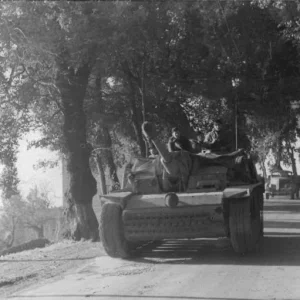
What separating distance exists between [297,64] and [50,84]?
30.7 feet

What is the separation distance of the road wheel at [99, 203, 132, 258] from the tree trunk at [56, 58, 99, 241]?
384cm

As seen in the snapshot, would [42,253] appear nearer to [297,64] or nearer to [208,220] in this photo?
[208,220]

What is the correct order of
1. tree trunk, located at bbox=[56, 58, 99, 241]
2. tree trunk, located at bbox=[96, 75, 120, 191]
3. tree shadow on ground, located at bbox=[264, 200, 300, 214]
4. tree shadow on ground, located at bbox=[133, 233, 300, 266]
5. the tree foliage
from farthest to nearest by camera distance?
tree shadow on ground, located at bbox=[264, 200, 300, 214] < tree trunk, located at bbox=[96, 75, 120, 191] < tree trunk, located at bbox=[56, 58, 99, 241] < the tree foliage < tree shadow on ground, located at bbox=[133, 233, 300, 266]

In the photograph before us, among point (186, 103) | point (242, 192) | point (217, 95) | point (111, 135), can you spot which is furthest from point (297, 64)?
point (242, 192)

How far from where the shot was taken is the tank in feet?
30.4

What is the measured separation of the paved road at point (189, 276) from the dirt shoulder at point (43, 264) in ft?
1.44

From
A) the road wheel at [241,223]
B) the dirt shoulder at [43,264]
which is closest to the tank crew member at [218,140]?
the road wheel at [241,223]

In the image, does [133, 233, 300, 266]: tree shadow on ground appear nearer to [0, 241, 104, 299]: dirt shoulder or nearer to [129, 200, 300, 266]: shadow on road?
[129, 200, 300, 266]: shadow on road

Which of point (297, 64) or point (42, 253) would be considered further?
point (297, 64)

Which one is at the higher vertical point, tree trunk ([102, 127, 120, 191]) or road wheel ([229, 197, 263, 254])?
tree trunk ([102, 127, 120, 191])

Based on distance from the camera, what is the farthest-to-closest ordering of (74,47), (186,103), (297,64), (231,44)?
(186,103) → (297,64) → (231,44) → (74,47)

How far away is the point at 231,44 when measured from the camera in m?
17.1

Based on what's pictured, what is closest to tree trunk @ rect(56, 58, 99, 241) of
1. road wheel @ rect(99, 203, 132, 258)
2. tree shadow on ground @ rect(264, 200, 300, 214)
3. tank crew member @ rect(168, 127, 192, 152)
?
tank crew member @ rect(168, 127, 192, 152)

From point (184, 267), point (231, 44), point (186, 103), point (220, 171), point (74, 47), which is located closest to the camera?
point (184, 267)
